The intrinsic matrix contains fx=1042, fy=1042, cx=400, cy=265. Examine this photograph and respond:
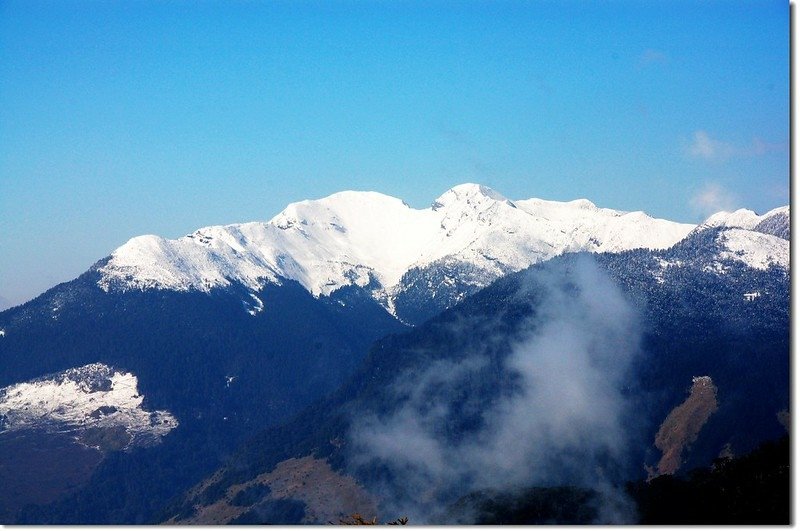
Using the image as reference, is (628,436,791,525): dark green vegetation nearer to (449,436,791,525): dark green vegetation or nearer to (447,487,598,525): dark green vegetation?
(449,436,791,525): dark green vegetation

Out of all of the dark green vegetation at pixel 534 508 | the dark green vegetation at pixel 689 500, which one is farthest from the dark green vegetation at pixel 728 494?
the dark green vegetation at pixel 534 508

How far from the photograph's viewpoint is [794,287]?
2672 inches

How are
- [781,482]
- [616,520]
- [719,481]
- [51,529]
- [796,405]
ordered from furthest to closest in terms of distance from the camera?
[616,520], [719,481], [781,482], [796,405], [51,529]

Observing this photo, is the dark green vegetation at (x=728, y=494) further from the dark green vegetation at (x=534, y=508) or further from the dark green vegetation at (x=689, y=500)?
the dark green vegetation at (x=534, y=508)

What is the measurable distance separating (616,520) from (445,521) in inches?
1422

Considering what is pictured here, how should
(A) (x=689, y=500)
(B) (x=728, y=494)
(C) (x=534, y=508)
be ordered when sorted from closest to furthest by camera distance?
(B) (x=728, y=494)
(A) (x=689, y=500)
(C) (x=534, y=508)

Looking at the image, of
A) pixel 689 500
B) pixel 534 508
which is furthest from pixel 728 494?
pixel 534 508

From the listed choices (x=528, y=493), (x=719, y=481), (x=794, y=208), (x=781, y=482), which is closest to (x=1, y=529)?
(x=794, y=208)

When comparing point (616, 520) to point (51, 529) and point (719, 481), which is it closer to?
point (719, 481)

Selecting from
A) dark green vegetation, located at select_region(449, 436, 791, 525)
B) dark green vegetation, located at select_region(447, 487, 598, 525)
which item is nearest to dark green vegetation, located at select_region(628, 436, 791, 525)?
dark green vegetation, located at select_region(449, 436, 791, 525)

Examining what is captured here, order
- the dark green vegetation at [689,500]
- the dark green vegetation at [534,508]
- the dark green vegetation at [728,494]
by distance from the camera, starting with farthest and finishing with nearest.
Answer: the dark green vegetation at [534,508]
the dark green vegetation at [689,500]
the dark green vegetation at [728,494]

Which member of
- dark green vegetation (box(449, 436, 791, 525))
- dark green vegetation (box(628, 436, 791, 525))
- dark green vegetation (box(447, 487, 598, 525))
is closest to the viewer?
dark green vegetation (box(628, 436, 791, 525))

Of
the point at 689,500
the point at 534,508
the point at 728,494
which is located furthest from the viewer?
the point at 534,508

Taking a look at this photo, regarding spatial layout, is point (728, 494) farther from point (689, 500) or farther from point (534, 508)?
point (534, 508)
